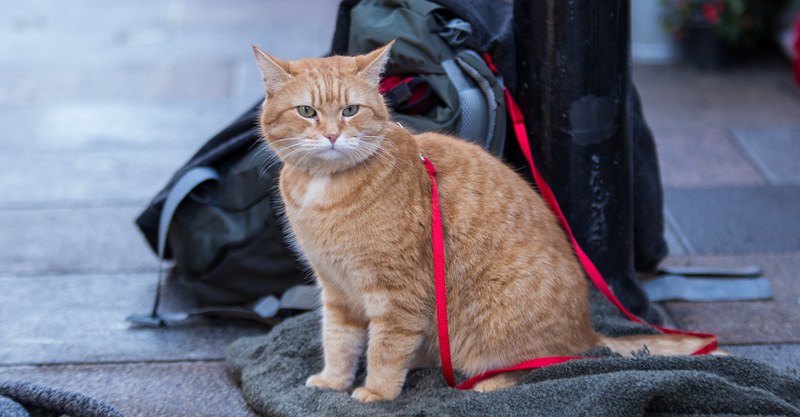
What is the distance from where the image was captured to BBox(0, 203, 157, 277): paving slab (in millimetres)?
3059

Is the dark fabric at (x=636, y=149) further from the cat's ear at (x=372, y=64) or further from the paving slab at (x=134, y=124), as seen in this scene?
the paving slab at (x=134, y=124)

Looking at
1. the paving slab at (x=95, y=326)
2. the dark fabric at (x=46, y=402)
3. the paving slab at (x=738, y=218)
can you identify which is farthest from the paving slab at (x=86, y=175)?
the paving slab at (x=738, y=218)

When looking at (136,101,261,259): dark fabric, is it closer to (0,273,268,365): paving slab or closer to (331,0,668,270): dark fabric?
(0,273,268,365): paving slab

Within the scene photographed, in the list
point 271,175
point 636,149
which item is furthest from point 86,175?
point 636,149

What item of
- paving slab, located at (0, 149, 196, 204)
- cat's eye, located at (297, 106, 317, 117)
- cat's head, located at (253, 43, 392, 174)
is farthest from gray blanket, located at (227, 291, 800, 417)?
paving slab, located at (0, 149, 196, 204)

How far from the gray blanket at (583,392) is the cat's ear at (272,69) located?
3.11 ft

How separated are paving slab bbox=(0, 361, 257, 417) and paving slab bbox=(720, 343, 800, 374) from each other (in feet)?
5.84

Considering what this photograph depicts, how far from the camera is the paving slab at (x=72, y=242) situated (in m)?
3.06

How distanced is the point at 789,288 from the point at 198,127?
12.1ft

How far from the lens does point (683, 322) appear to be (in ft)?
8.38

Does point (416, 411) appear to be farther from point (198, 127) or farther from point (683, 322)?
point (198, 127)

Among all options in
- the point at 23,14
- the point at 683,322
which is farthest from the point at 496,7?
the point at 23,14

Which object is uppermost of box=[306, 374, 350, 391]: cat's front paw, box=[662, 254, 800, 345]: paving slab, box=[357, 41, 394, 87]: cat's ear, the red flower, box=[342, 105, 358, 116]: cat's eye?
box=[357, 41, 394, 87]: cat's ear

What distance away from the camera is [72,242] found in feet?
10.7
